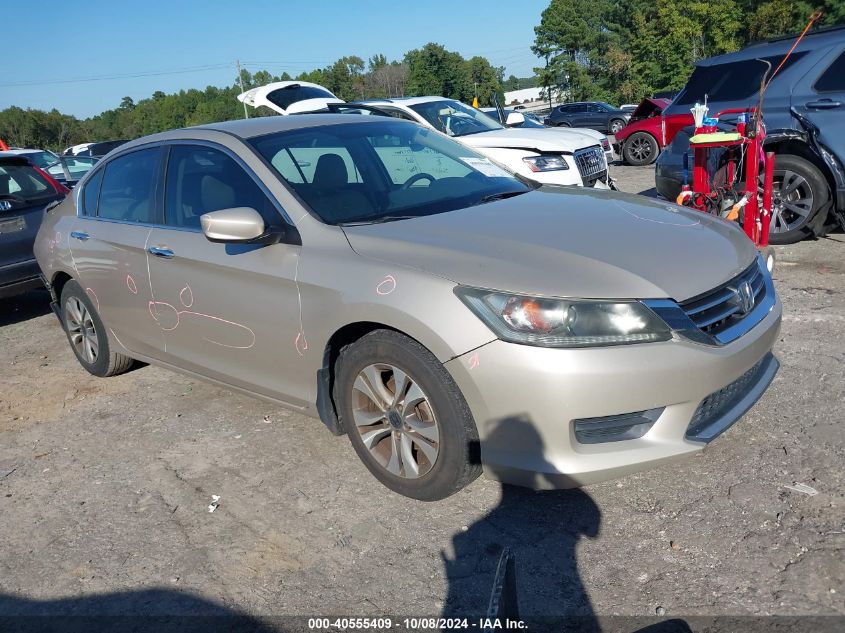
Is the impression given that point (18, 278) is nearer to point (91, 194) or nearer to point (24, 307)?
point (24, 307)

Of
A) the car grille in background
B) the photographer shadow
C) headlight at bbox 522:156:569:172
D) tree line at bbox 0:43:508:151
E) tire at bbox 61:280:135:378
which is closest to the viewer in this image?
the photographer shadow

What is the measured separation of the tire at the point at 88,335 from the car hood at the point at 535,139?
16.4ft

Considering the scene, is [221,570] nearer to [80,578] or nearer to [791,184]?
[80,578]

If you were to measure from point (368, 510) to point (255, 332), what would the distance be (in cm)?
104

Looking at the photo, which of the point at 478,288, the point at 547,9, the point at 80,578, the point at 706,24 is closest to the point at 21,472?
the point at 80,578

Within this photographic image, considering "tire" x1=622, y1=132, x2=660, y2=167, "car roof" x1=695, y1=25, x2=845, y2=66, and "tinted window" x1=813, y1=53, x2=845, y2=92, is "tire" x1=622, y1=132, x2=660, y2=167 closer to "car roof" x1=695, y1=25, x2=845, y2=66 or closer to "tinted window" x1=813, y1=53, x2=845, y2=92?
"car roof" x1=695, y1=25, x2=845, y2=66

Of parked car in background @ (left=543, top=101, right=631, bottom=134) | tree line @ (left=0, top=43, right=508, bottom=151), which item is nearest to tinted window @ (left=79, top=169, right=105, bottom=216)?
parked car in background @ (left=543, top=101, right=631, bottom=134)

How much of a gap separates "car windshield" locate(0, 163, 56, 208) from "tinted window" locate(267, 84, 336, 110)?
7.36 metres

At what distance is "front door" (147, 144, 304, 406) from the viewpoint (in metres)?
3.46

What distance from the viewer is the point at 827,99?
632 centimetres

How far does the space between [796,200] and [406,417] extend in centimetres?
509

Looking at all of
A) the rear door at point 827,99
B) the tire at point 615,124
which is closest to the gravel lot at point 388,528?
the rear door at point 827,99

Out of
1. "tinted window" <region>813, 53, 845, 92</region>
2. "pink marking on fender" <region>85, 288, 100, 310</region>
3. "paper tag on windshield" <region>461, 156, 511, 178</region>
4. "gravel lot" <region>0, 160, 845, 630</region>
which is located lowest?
"gravel lot" <region>0, 160, 845, 630</region>

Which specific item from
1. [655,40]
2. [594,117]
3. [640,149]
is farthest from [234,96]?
[640,149]
